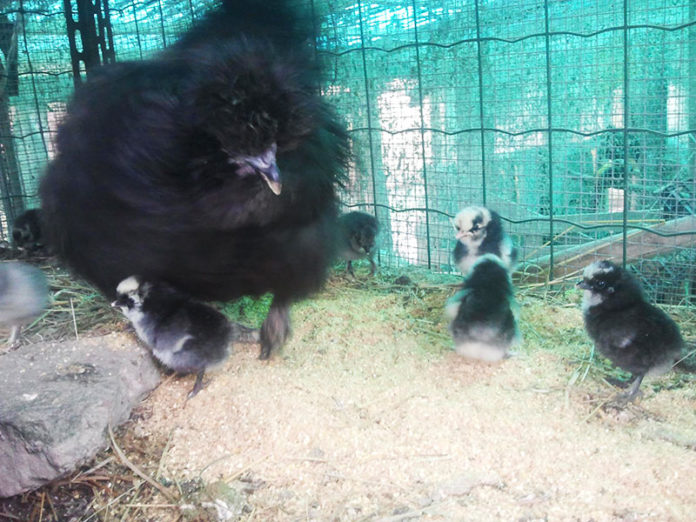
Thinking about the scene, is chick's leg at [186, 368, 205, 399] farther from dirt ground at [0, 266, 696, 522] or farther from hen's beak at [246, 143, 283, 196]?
hen's beak at [246, 143, 283, 196]

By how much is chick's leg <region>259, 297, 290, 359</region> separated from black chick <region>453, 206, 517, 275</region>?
1.12m

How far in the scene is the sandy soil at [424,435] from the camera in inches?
80.9

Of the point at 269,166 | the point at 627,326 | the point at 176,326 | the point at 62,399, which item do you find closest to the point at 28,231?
the point at 176,326

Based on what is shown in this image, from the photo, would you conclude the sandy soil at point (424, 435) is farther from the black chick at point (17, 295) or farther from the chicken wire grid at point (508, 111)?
the chicken wire grid at point (508, 111)

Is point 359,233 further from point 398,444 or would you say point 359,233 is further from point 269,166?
point 398,444

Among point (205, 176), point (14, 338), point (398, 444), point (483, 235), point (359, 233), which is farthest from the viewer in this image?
point (359, 233)

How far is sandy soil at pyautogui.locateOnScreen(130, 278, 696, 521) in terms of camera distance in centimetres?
205

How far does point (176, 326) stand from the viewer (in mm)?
2830

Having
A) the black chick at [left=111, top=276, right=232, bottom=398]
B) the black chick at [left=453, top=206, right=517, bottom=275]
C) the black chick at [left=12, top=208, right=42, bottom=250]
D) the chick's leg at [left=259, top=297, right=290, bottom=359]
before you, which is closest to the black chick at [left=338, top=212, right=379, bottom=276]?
the black chick at [left=453, top=206, right=517, bottom=275]

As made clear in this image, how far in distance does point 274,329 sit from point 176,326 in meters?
0.53

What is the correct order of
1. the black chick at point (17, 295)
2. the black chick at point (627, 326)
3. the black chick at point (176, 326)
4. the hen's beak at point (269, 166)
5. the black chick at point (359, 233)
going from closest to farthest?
the black chick at point (17, 295)
the hen's beak at point (269, 166)
the black chick at point (627, 326)
the black chick at point (176, 326)
the black chick at point (359, 233)

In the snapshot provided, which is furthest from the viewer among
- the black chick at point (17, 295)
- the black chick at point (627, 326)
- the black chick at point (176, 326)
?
the black chick at point (176, 326)

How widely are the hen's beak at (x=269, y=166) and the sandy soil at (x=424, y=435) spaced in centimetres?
91

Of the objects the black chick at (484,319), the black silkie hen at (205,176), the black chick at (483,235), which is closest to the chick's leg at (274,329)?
the black silkie hen at (205,176)
